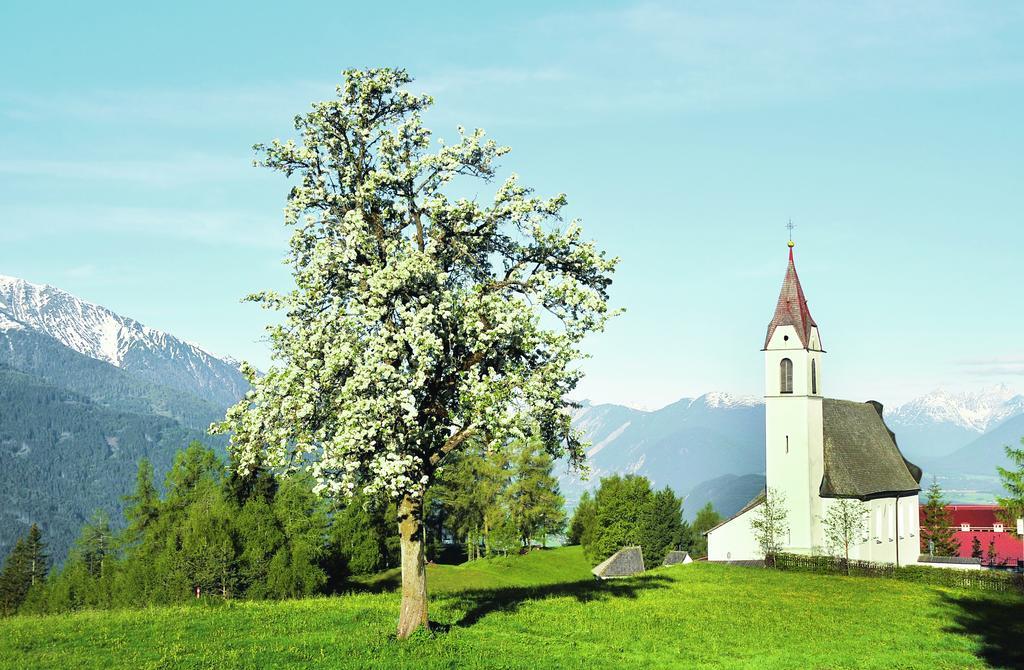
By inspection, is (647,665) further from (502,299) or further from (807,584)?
(807,584)

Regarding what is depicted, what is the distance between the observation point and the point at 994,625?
36.2m

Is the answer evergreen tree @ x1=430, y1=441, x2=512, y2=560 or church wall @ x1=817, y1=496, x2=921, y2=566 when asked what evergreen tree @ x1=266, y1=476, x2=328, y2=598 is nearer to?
evergreen tree @ x1=430, y1=441, x2=512, y2=560

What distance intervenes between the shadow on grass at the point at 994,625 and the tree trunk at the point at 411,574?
52.2 feet

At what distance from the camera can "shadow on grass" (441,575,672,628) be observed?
30.9 meters

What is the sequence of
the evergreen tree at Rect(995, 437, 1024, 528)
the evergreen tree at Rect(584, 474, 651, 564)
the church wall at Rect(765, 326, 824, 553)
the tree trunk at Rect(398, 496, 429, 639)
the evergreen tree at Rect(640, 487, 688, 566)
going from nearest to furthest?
the tree trunk at Rect(398, 496, 429, 639) → the evergreen tree at Rect(995, 437, 1024, 528) → the church wall at Rect(765, 326, 824, 553) → the evergreen tree at Rect(584, 474, 651, 564) → the evergreen tree at Rect(640, 487, 688, 566)

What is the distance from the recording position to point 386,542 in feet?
321

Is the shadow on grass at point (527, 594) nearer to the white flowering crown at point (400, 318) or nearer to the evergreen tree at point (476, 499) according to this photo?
the white flowering crown at point (400, 318)

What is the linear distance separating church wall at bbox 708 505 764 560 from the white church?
9 cm

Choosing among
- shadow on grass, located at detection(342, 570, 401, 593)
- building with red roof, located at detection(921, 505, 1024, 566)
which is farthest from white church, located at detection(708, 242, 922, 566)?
building with red roof, located at detection(921, 505, 1024, 566)

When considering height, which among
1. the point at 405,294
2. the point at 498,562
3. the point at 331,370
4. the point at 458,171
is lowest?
the point at 498,562

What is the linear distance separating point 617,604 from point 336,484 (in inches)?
554

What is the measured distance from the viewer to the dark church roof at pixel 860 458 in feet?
282

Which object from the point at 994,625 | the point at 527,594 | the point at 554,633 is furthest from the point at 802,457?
the point at 554,633

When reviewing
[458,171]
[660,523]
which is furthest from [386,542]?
[458,171]
